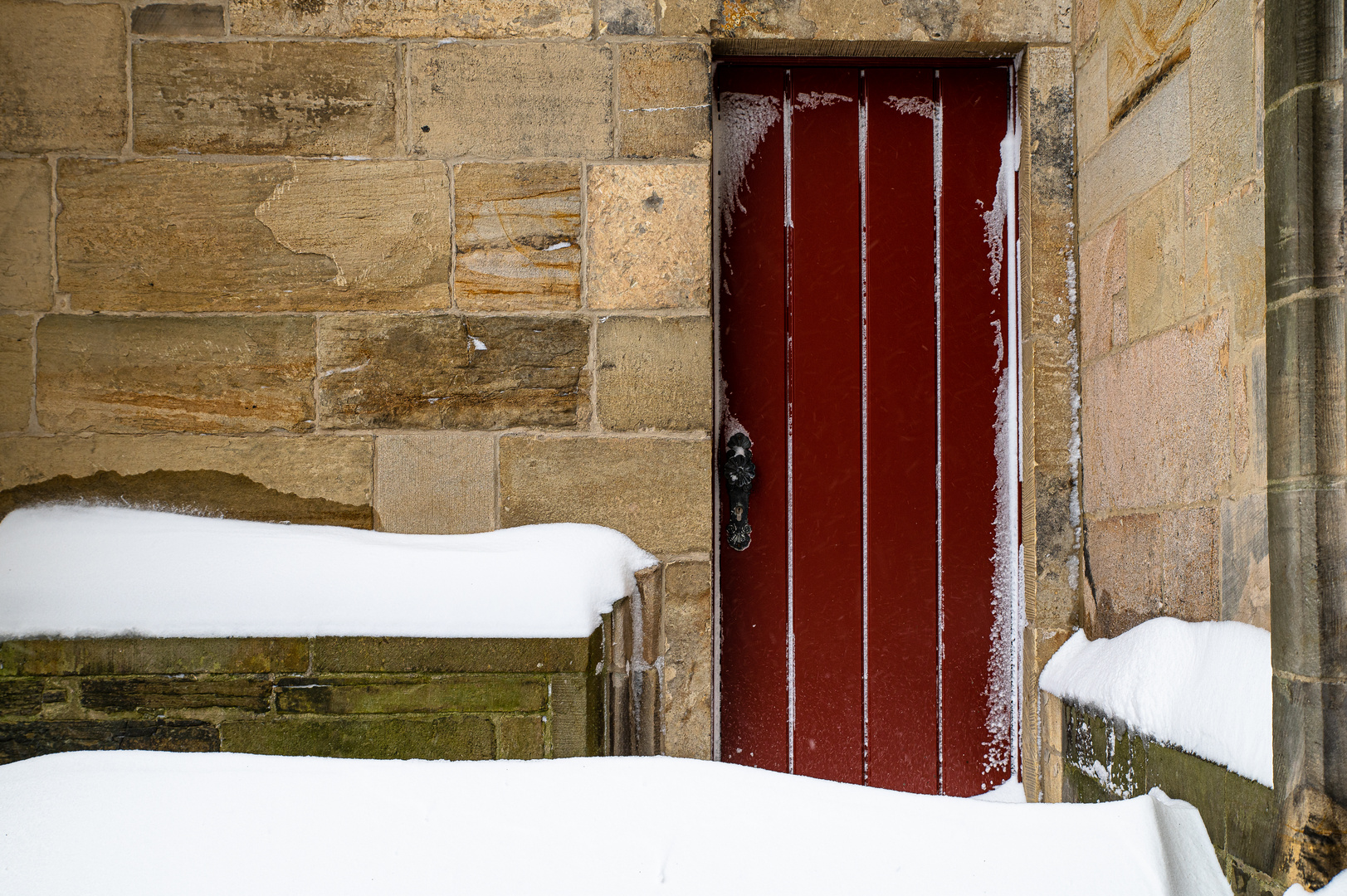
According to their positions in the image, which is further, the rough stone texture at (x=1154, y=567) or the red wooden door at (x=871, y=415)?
the red wooden door at (x=871, y=415)

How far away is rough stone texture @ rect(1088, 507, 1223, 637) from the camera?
1.60 m

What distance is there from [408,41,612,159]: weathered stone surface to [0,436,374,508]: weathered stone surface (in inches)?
31.3

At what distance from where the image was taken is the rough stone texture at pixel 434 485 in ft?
6.89

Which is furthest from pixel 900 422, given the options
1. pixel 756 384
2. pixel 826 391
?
pixel 756 384

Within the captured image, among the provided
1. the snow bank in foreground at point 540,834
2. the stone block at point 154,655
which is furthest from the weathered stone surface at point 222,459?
the snow bank in foreground at point 540,834

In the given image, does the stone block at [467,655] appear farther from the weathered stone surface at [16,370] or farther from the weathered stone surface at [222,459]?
the weathered stone surface at [16,370]

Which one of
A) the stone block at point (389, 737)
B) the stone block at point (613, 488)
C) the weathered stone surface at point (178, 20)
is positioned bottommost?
the stone block at point (389, 737)

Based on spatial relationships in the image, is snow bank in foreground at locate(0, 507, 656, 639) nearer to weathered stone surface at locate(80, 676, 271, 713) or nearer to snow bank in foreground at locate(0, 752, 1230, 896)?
weathered stone surface at locate(80, 676, 271, 713)

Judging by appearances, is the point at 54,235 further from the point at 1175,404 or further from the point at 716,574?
the point at 1175,404

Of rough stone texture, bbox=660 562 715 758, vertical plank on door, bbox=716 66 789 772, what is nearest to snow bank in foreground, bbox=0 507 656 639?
rough stone texture, bbox=660 562 715 758

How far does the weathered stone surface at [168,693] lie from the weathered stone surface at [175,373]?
661 millimetres

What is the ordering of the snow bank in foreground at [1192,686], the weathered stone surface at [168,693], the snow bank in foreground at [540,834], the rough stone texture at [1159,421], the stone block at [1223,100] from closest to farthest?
the snow bank in foreground at [540,834] → the snow bank in foreground at [1192,686] → the stone block at [1223,100] → the rough stone texture at [1159,421] → the weathered stone surface at [168,693]

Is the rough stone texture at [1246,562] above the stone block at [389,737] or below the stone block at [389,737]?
above

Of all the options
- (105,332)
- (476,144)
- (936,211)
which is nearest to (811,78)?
(936,211)
